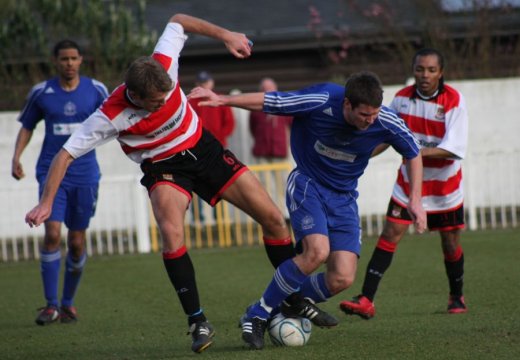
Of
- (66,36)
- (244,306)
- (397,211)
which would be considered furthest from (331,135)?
(66,36)

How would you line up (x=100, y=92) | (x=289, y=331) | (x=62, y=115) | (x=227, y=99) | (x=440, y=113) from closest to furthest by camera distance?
(x=227, y=99)
(x=289, y=331)
(x=440, y=113)
(x=62, y=115)
(x=100, y=92)

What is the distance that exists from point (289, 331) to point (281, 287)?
348mm

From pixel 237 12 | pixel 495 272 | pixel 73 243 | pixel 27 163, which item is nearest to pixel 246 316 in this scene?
pixel 73 243

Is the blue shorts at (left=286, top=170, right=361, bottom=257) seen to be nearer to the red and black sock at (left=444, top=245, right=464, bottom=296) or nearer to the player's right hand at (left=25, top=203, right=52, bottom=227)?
the red and black sock at (left=444, top=245, right=464, bottom=296)

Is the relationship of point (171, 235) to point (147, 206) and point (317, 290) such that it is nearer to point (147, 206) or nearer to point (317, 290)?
point (317, 290)

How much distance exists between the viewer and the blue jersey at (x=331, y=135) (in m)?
7.70

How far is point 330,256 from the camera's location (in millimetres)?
7859

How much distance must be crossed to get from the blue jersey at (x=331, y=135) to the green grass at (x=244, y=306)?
4.00 ft

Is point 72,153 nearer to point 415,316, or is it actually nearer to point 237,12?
point 415,316

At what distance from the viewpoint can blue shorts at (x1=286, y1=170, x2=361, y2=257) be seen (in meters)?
7.75

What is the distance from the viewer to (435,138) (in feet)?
30.6

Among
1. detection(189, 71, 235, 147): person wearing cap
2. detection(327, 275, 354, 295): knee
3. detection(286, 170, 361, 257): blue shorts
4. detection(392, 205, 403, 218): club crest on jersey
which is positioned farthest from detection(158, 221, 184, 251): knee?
detection(189, 71, 235, 147): person wearing cap

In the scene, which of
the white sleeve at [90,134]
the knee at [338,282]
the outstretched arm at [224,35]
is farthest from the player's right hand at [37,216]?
the knee at [338,282]

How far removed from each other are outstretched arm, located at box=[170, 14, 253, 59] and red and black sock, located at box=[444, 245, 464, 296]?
2853mm
